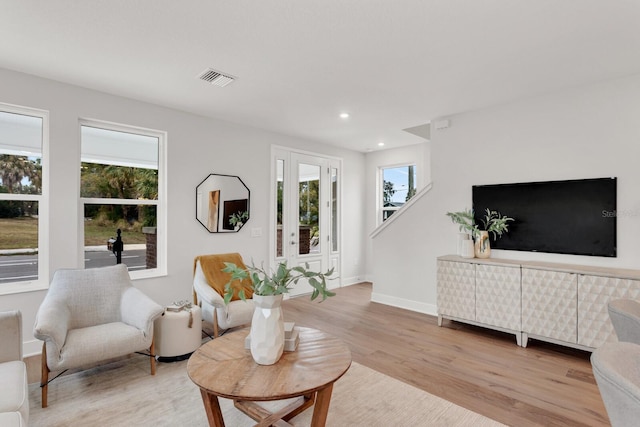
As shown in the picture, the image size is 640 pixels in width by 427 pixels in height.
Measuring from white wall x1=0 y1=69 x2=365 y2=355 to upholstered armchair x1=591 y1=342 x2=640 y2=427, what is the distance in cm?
396

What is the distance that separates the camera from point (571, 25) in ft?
7.36

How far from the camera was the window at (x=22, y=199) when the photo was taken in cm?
305

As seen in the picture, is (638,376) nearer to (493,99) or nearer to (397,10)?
(397,10)

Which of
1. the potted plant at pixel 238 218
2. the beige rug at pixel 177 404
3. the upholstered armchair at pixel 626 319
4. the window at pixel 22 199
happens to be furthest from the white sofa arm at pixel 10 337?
the upholstered armchair at pixel 626 319

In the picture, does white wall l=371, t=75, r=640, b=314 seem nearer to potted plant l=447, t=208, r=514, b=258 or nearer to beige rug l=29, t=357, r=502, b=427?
potted plant l=447, t=208, r=514, b=258

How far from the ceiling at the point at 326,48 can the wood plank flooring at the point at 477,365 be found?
8.24ft

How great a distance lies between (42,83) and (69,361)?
8.25ft

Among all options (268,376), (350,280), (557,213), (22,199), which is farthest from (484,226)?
(22,199)

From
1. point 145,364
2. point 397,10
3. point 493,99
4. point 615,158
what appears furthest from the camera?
point 493,99

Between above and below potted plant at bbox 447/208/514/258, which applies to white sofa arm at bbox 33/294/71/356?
below

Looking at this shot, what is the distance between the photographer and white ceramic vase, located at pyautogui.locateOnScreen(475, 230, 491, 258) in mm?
3781

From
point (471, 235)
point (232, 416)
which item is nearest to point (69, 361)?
point (232, 416)

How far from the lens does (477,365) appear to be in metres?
2.86

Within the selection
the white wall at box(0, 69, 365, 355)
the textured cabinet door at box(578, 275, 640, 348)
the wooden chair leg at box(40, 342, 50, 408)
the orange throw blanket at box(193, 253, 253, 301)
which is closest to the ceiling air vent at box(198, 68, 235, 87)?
the white wall at box(0, 69, 365, 355)
